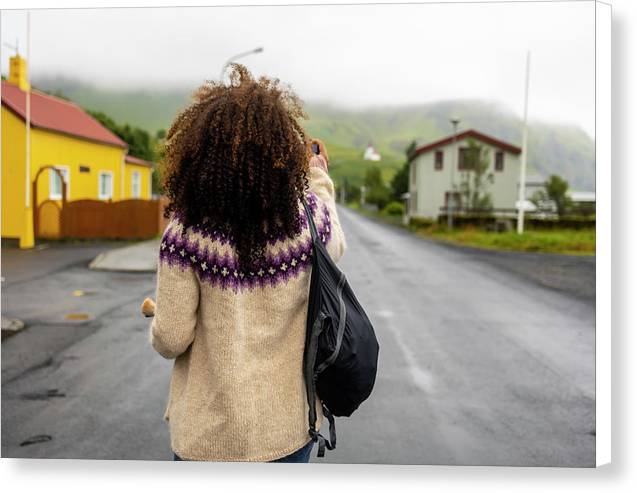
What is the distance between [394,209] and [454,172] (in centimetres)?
708

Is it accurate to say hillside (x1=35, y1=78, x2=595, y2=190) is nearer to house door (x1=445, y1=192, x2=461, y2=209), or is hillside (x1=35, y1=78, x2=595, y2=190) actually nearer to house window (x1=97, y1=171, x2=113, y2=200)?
house window (x1=97, y1=171, x2=113, y2=200)

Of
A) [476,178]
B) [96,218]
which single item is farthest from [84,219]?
[476,178]

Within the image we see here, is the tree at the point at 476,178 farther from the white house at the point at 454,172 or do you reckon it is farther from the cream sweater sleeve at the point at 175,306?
the cream sweater sleeve at the point at 175,306

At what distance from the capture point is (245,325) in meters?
1.41

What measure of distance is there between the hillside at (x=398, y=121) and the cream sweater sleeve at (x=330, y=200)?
61.3 inches

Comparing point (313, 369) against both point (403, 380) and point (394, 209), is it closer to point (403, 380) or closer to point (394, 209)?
point (403, 380)

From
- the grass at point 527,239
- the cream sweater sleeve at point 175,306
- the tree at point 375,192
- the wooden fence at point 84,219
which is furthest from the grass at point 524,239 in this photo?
the tree at point 375,192

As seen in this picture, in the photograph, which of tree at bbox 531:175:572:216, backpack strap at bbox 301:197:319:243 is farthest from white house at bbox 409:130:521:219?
backpack strap at bbox 301:197:319:243

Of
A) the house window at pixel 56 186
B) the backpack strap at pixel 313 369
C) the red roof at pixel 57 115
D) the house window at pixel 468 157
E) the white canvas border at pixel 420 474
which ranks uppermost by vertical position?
the house window at pixel 468 157

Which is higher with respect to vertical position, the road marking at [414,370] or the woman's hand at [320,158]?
the woman's hand at [320,158]

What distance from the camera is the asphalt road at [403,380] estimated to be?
305 centimetres

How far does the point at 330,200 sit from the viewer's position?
1.53 meters

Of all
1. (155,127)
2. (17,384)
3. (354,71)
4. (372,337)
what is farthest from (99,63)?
(372,337)
